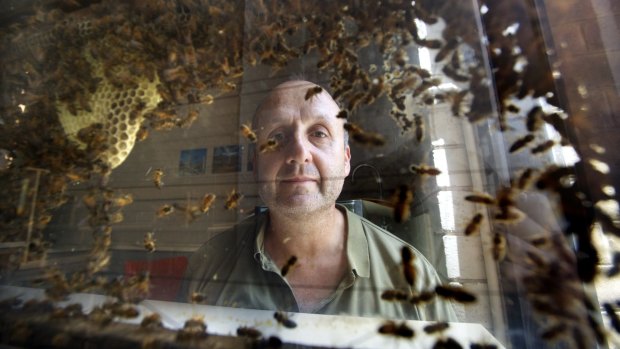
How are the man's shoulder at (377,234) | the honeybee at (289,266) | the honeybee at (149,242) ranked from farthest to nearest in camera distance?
the honeybee at (149,242) < the honeybee at (289,266) < the man's shoulder at (377,234)

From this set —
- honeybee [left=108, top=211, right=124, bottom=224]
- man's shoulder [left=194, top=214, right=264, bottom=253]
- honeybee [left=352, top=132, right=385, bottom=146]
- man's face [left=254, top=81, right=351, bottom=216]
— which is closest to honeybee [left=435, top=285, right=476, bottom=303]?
man's face [left=254, top=81, right=351, bottom=216]

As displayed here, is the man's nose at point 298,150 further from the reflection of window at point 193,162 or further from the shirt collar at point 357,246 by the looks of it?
the reflection of window at point 193,162

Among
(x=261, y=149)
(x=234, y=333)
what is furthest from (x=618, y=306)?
(x=261, y=149)

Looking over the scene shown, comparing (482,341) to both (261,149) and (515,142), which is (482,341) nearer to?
(515,142)

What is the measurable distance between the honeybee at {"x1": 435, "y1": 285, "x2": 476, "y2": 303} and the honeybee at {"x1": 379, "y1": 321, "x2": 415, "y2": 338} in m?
0.22

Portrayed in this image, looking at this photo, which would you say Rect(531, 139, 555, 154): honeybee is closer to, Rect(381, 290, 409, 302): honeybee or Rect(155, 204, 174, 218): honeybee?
Rect(381, 290, 409, 302): honeybee

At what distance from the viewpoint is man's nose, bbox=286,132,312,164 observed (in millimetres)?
1589

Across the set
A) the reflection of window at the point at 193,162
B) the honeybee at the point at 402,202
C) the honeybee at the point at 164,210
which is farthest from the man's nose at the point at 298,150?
the honeybee at the point at 164,210

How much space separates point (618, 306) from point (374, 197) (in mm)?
1046

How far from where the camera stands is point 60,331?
56.6 inches

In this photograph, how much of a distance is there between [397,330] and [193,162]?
5.29 feet

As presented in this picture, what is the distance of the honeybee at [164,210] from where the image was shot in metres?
1.85

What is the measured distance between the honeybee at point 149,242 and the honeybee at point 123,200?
28 centimetres

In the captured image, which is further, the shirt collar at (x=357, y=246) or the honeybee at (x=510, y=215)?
the shirt collar at (x=357, y=246)
